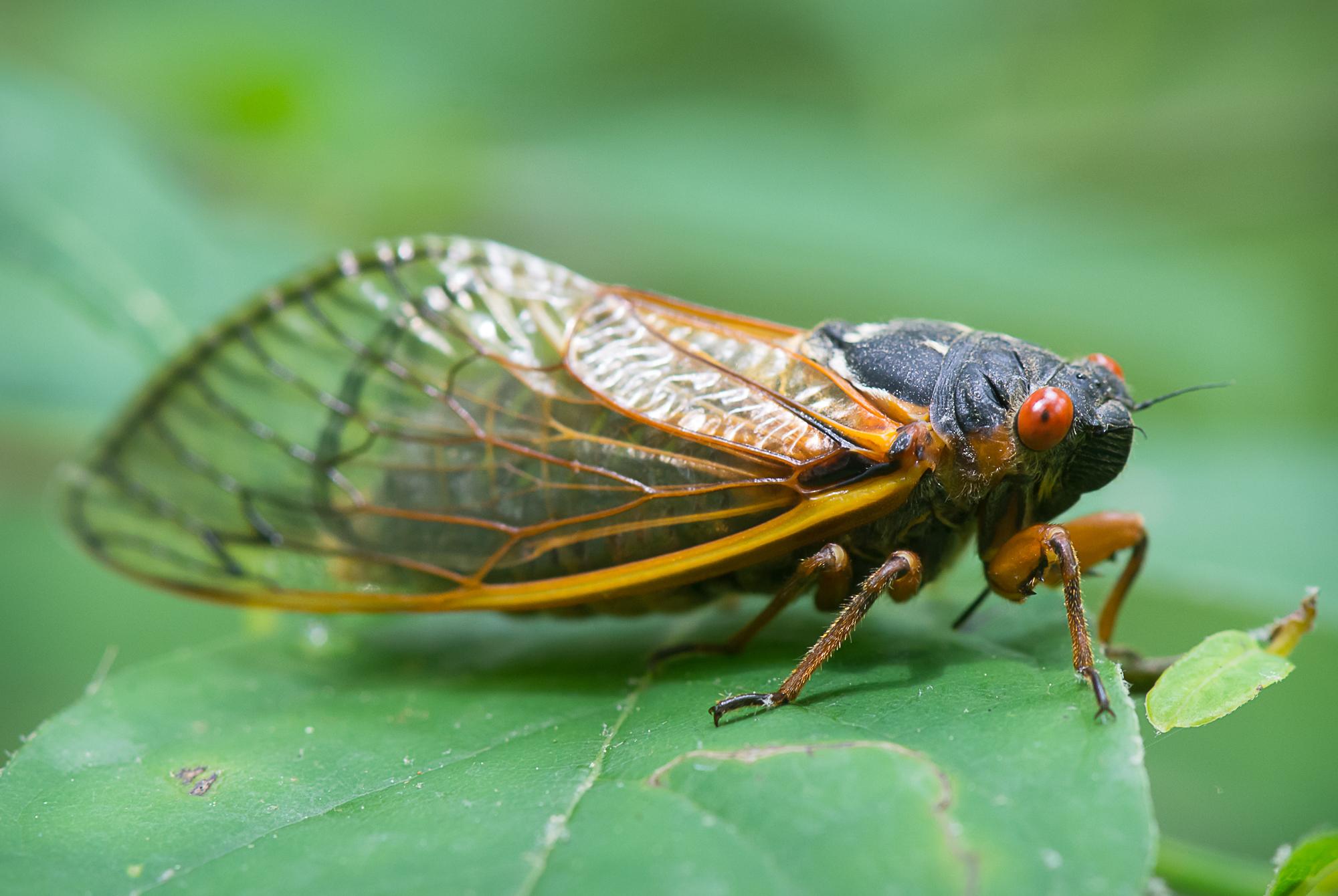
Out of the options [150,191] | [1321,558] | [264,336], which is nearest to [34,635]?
[150,191]

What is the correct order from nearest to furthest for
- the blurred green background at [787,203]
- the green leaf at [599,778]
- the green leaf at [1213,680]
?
the green leaf at [599,778]
the green leaf at [1213,680]
the blurred green background at [787,203]

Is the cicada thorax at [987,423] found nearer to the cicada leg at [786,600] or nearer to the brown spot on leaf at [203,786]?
the cicada leg at [786,600]

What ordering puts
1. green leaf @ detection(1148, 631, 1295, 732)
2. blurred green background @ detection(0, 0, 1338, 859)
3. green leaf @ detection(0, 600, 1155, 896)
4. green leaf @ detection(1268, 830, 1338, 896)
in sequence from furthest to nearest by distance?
blurred green background @ detection(0, 0, 1338, 859) → green leaf @ detection(1148, 631, 1295, 732) → green leaf @ detection(1268, 830, 1338, 896) → green leaf @ detection(0, 600, 1155, 896)

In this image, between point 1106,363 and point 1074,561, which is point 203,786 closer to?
point 1074,561

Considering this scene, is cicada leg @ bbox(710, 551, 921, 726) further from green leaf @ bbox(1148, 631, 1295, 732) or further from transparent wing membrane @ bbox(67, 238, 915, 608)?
green leaf @ bbox(1148, 631, 1295, 732)

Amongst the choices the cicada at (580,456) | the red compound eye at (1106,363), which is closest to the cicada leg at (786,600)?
the cicada at (580,456)

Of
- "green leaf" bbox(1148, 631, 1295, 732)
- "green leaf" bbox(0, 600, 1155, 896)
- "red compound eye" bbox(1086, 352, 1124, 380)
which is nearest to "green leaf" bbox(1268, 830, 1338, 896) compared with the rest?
"green leaf" bbox(1148, 631, 1295, 732)

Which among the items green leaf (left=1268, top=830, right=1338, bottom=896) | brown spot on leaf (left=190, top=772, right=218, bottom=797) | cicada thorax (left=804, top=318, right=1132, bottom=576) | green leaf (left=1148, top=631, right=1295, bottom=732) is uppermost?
cicada thorax (left=804, top=318, right=1132, bottom=576)
